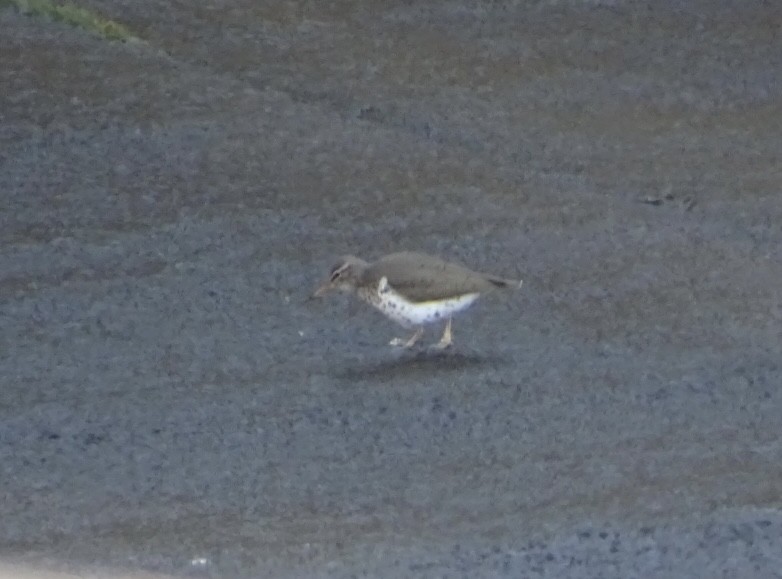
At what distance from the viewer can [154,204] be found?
1055 centimetres

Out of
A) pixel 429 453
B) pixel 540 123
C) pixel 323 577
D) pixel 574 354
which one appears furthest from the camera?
pixel 540 123

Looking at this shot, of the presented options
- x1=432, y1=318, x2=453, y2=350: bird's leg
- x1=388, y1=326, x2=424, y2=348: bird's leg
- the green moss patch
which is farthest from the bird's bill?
the green moss patch

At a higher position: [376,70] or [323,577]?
[323,577]

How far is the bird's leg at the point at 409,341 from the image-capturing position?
840cm

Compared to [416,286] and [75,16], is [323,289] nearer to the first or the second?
[416,286]

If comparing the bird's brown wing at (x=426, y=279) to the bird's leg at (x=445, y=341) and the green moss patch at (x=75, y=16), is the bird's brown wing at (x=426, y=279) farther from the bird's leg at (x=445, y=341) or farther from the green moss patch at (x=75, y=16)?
the green moss patch at (x=75, y=16)

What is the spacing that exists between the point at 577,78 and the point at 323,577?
306 inches

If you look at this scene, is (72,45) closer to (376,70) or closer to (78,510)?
(376,70)

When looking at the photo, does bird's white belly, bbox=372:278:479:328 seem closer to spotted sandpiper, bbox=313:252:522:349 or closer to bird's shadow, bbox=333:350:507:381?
spotted sandpiper, bbox=313:252:522:349

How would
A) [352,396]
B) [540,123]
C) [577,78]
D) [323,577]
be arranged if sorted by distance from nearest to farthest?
[323,577] < [352,396] < [540,123] < [577,78]

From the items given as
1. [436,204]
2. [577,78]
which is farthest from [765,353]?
[577,78]

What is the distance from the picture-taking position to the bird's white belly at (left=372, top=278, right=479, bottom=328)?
26.1 feet

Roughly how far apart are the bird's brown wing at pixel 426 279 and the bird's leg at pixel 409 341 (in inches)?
17.6

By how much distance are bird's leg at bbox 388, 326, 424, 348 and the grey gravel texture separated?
0.14 metres
